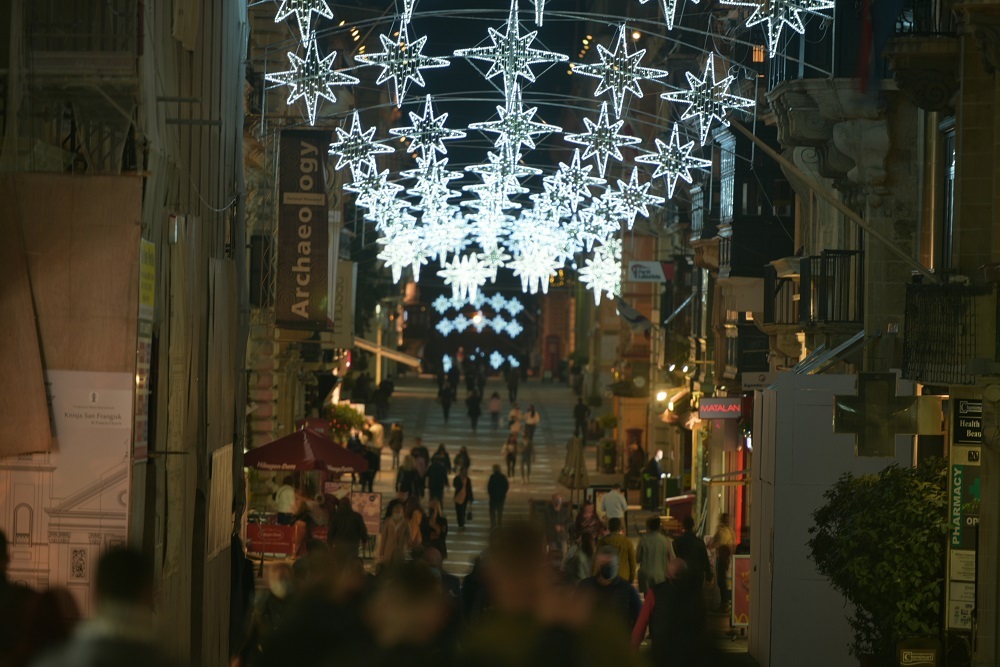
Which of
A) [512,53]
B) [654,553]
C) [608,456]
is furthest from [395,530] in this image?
[608,456]

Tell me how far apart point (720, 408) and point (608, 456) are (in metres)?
18.1

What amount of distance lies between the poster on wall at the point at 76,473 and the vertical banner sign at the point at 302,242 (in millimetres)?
13704

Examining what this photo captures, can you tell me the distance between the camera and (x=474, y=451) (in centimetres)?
5178

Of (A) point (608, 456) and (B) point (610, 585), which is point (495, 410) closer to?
(A) point (608, 456)

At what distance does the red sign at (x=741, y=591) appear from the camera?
2180cm

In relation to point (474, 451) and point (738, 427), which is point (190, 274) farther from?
point (474, 451)

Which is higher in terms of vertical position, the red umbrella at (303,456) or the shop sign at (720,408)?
the shop sign at (720,408)

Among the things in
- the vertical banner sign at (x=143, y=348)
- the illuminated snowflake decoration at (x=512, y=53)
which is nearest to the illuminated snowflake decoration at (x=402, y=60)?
the illuminated snowflake decoration at (x=512, y=53)

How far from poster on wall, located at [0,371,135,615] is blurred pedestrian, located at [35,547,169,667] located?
14.5ft

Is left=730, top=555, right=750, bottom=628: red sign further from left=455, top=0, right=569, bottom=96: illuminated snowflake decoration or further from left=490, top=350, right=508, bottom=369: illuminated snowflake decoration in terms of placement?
left=490, top=350, right=508, bottom=369: illuminated snowflake decoration

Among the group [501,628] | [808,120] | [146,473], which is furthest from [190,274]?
[808,120]

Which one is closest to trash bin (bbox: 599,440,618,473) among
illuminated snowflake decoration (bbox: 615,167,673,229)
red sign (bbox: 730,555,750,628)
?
illuminated snowflake decoration (bbox: 615,167,673,229)

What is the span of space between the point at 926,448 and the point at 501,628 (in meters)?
12.6

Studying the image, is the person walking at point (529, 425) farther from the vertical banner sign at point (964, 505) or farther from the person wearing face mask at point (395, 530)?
the vertical banner sign at point (964, 505)
